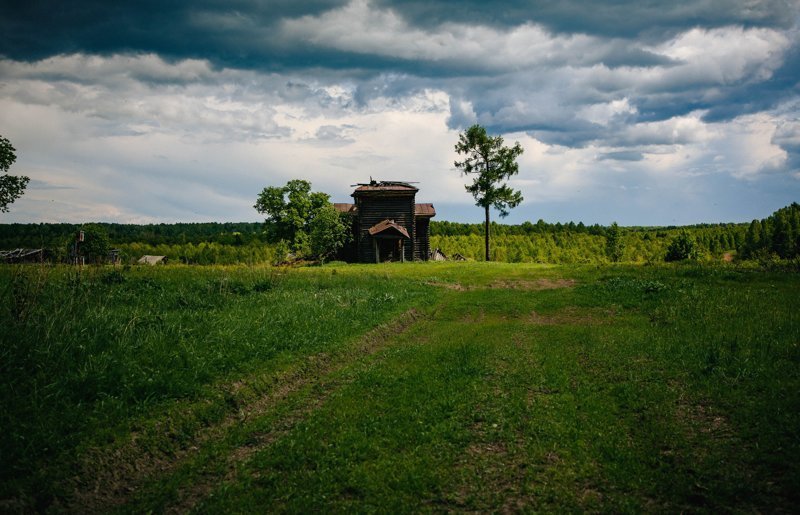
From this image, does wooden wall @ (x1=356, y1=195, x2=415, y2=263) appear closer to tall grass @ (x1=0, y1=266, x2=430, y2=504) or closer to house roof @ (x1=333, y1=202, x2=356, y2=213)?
house roof @ (x1=333, y1=202, x2=356, y2=213)

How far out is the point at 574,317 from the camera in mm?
19609

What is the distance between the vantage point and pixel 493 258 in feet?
316

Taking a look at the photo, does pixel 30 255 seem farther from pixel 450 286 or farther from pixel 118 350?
pixel 450 286

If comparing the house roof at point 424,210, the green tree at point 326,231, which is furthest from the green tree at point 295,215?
the house roof at point 424,210

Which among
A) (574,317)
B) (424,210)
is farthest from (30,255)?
(424,210)

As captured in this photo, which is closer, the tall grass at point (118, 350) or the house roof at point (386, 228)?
the tall grass at point (118, 350)

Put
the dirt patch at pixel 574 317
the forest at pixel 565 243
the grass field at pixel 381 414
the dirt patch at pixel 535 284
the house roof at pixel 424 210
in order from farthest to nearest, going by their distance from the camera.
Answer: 1. the forest at pixel 565 243
2. the house roof at pixel 424 210
3. the dirt patch at pixel 535 284
4. the dirt patch at pixel 574 317
5. the grass field at pixel 381 414

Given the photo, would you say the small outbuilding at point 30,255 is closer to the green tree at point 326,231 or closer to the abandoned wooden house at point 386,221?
the green tree at point 326,231

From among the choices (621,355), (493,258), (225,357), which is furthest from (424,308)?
(493,258)

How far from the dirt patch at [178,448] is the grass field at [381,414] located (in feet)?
0.10

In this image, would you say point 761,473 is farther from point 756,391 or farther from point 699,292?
point 699,292

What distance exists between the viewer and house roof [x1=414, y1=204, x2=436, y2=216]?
55500 mm

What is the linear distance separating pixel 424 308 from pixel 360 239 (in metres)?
32.5

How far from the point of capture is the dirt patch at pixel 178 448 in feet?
19.1
